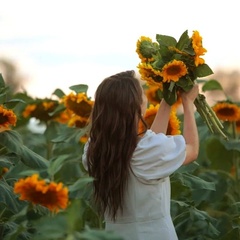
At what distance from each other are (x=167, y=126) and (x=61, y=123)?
1603 mm

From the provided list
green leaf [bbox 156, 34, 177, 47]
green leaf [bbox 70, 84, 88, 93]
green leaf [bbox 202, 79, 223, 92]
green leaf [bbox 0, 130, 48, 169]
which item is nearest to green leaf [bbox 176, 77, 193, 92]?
green leaf [bbox 156, 34, 177, 47]

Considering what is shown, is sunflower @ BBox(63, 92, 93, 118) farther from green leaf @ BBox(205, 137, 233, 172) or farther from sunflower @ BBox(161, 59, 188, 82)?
sunflower @ BBox(161, 59, 188, 82)

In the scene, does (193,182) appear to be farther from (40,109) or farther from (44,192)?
(40,109)

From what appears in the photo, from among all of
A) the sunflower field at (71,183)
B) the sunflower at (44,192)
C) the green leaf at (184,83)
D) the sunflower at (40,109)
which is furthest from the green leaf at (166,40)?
the sunflower at (40,109)

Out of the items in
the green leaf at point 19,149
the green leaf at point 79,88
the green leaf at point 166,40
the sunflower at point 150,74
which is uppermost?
the green leaf at point 166,40

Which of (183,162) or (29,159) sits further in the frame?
A: (29,159)

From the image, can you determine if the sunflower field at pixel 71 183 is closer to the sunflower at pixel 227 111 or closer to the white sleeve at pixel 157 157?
the sunflower at pixel 227 111

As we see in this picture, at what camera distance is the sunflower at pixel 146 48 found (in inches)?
99.0

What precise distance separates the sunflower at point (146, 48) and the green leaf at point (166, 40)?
0.13 feet

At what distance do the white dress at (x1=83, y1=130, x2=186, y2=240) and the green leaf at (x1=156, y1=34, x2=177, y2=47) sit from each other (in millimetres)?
253

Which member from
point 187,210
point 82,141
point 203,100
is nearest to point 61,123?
point 82,141

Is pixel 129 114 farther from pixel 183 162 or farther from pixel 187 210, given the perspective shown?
pixel 187 210

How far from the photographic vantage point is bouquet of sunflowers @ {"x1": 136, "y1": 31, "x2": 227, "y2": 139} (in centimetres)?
244

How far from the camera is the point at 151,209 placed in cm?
243
